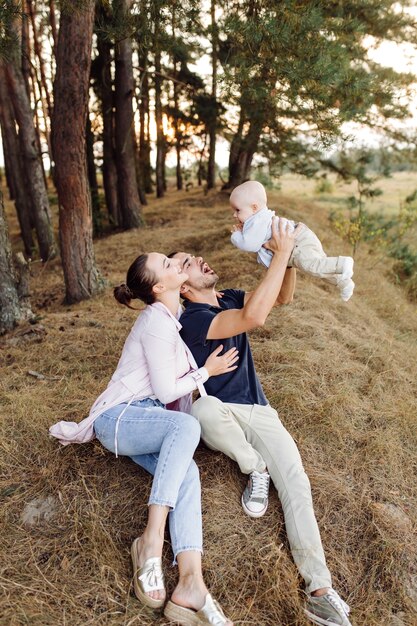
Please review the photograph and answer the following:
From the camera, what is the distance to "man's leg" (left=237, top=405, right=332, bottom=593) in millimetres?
2232

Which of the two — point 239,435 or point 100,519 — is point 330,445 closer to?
point 239,435

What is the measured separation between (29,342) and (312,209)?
8.65 meters

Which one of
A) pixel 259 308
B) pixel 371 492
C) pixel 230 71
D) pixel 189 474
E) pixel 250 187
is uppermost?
pixel 230 71

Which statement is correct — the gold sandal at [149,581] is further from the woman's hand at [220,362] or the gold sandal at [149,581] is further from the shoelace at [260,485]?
the woman's hand at [220,362]

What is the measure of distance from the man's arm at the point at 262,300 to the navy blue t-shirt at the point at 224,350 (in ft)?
0.24

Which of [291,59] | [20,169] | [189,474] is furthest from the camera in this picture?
[20,169]

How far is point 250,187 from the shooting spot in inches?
101

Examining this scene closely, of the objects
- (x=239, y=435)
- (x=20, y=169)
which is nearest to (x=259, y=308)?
(x=239, y=435)

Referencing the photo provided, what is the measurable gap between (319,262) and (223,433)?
3.18 ft

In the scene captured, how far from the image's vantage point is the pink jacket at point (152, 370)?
7.54ft

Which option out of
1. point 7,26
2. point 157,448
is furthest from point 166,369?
point 7,26

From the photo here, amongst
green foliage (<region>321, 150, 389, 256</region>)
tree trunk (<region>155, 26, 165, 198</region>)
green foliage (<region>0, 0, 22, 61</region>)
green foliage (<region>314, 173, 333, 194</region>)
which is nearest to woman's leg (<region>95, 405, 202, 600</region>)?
green foliage (<region>0, 0, 22, 61</region>)

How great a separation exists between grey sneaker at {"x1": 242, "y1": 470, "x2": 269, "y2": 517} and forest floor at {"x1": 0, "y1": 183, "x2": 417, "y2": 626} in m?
0.07

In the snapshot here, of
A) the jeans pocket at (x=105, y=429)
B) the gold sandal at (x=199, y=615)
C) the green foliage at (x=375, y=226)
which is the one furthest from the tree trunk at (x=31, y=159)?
the gold sandal at (x=199, y=615)
